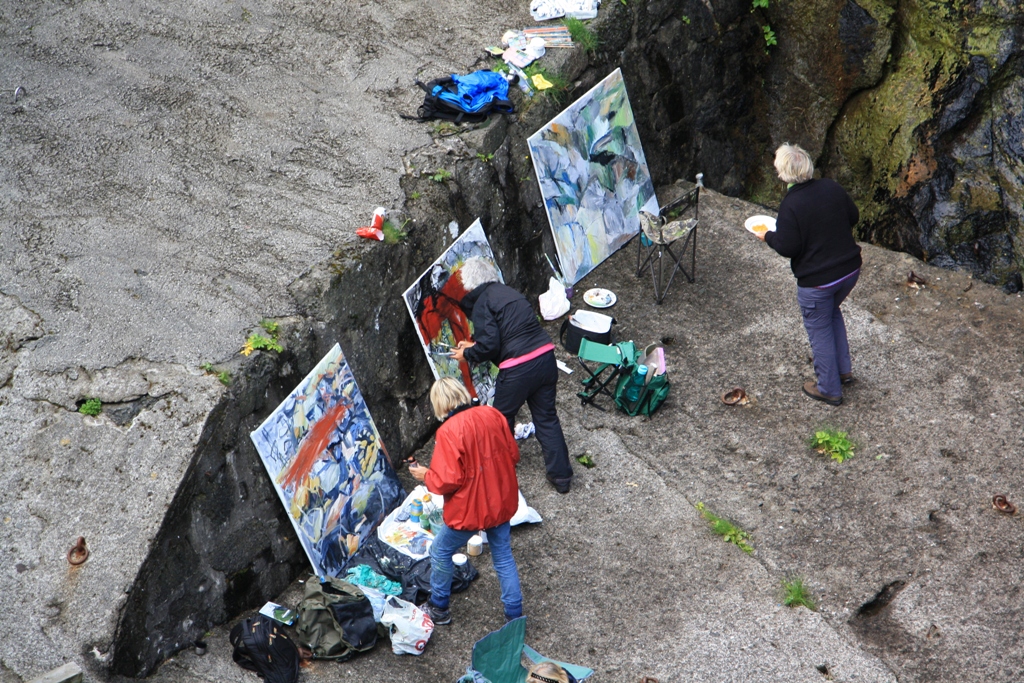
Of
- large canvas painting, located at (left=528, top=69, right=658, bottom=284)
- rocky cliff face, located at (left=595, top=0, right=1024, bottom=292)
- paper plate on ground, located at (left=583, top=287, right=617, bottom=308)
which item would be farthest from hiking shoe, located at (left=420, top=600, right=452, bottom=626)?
rocky cliff face, located at (left=595, top=0, right=1024, bottom=292)

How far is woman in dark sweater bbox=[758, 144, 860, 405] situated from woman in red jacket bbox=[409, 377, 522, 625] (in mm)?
2656

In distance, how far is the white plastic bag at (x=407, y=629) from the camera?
5.08 meters

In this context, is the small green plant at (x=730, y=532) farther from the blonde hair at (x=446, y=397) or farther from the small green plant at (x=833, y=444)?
the blonde hair at (x=446, y=397)

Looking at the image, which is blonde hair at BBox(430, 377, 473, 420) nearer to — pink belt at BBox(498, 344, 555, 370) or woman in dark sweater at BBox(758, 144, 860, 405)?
pink belt at BBox(498, 344, 555, 370)

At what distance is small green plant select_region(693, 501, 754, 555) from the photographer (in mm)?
5820

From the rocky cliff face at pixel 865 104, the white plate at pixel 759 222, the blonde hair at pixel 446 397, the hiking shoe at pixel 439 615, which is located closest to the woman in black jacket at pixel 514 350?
the blonde hair at pixel 446 397

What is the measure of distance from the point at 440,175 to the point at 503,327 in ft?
4.70

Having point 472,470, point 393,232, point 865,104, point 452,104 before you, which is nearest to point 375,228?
point 393,232

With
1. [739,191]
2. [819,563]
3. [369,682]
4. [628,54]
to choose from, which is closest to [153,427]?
[369,682]

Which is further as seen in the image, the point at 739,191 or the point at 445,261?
the point at 739,191

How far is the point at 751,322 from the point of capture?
25.1 ft

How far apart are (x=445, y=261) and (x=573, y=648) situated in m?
2.84

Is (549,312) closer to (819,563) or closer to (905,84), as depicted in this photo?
(819,563)

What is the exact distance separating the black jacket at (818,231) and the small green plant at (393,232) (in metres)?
2.55
